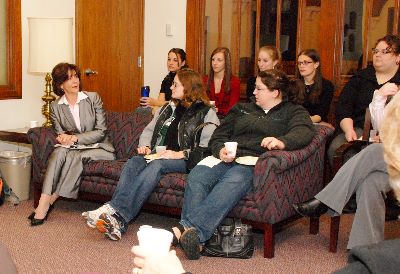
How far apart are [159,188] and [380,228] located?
140cm

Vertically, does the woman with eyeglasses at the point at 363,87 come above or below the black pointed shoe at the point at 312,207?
above

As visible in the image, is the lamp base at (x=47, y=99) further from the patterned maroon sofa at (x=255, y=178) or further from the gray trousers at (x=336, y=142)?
the gray trousers at (x=336, y=142)

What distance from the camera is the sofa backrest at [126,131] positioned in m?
4.74

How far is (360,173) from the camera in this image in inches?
138

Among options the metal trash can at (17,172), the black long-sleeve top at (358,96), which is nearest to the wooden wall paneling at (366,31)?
the black long-sleeve top at (358,96)

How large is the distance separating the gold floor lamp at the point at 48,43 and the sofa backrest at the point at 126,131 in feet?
2.27

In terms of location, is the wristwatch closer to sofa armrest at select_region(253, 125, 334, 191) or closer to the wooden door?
sofa armrest at select_region(253, 125, 334, 191)

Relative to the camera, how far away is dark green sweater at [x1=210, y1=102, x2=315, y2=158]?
154 inches

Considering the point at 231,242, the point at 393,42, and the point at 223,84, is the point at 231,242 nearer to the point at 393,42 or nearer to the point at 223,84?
the point at 223,84

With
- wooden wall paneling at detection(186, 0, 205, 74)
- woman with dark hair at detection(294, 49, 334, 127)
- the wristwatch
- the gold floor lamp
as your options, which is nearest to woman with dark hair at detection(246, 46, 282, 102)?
woman with dark hair at detection(294, 49, 334, 127)

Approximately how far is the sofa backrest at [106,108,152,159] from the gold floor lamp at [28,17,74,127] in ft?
2.27

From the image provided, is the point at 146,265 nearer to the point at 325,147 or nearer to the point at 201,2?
the point at 325,147

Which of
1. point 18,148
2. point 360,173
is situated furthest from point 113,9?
point 360,173

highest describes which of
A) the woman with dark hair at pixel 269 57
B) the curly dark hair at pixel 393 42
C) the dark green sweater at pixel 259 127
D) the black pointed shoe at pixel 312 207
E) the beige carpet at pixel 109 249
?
the curly dark hair at pixel 393 42
